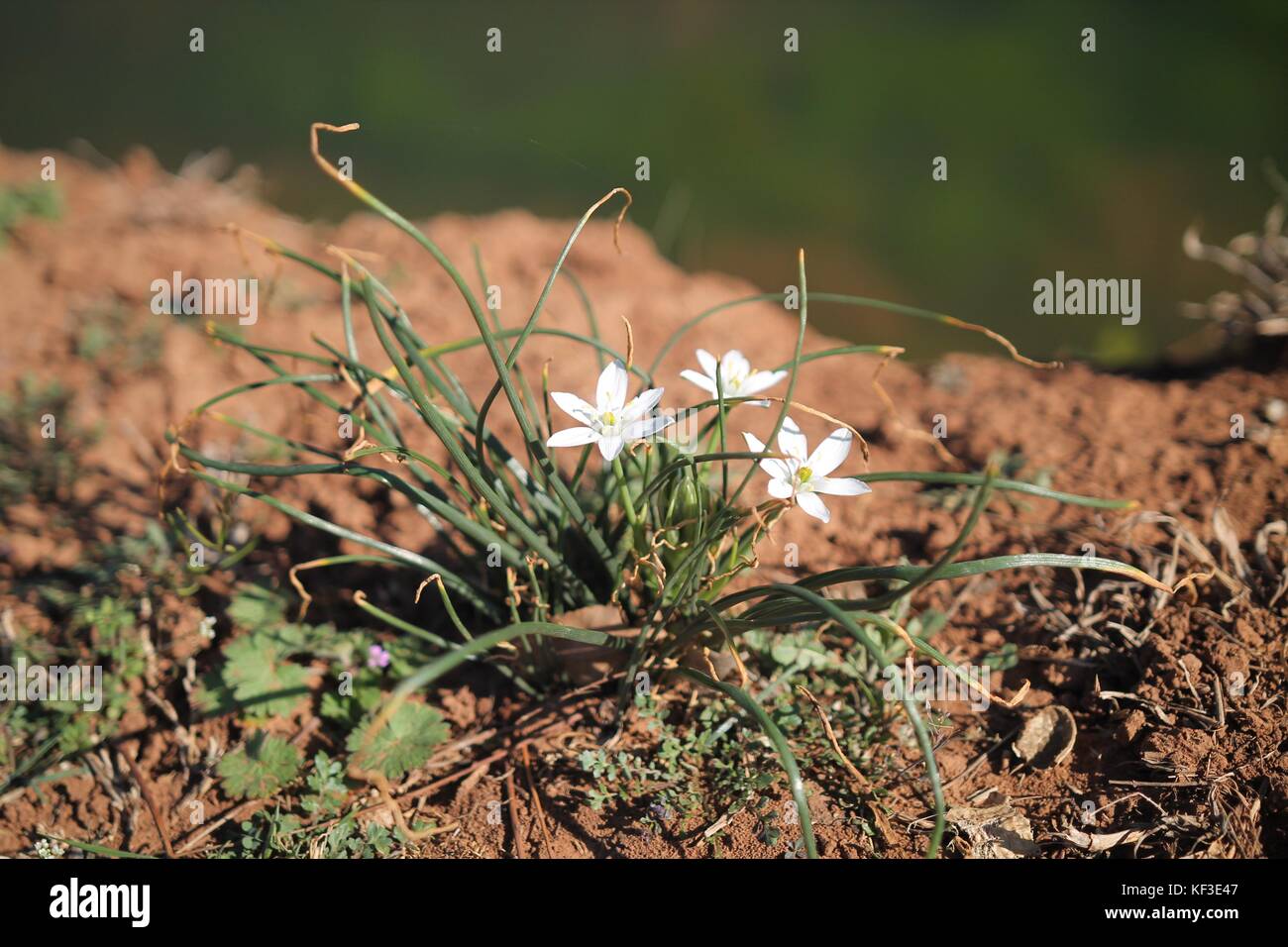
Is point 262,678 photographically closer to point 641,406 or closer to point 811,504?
point 641,406

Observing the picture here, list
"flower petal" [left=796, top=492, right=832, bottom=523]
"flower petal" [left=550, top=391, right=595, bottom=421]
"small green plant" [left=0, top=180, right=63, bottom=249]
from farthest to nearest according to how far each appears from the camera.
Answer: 1. "small green plant" [left=0, top=180, right=63, bottom=249]
2. "flower petal" [left=550, top=391, right=595, bottom=421]
3. "flower petal" [left=796, top=492, right=832, bottom=523]

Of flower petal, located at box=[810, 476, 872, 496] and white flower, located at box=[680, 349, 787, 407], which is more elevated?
white flower, located at box=[680, 349, 787, 407]

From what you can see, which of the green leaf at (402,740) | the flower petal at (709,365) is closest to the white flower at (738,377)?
the flower petal at (709,365)

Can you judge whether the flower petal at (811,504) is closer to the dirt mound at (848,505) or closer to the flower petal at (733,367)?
the dirt mound at (848,505)

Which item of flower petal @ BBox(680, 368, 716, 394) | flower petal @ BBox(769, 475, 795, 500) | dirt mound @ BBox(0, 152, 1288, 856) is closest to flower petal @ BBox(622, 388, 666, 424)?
flower petal @ BBox(680, 368, 716, 394)

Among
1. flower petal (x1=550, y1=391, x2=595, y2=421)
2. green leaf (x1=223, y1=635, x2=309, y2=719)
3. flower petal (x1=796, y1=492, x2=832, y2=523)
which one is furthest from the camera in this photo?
green leaf (x1=223, y1=635, x2=309, y2=719)

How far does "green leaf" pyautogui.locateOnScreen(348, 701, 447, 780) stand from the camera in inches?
57.4

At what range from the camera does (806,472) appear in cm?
125

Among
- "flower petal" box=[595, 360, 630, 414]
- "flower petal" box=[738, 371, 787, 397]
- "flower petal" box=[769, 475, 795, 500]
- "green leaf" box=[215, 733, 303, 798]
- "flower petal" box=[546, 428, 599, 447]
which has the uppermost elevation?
"flower petal" box=[738, 371, 787, 397]

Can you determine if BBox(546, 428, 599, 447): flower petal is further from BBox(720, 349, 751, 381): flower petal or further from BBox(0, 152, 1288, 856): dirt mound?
BBox(0, 152, 1288, 856): dirt mound

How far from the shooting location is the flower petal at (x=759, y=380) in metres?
1.46

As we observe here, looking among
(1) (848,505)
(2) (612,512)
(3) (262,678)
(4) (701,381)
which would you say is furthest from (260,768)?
(1) (848,505)

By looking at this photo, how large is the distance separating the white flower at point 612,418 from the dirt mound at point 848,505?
42cm

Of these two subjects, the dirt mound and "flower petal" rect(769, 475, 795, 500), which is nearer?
"flower petal" rect(769, 475, 795, 500)
